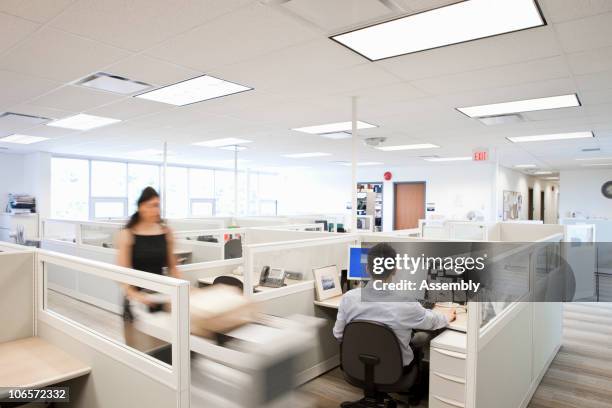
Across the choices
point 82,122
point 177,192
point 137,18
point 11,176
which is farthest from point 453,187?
point 11,176

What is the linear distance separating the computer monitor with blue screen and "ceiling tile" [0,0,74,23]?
2.47 m

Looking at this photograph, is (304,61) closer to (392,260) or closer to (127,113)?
(392,260)

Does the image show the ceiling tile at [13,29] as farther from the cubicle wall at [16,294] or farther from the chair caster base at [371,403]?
the chair caster base at [371,403]

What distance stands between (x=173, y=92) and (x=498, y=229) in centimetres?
392

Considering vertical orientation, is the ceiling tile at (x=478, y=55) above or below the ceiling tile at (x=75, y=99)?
below

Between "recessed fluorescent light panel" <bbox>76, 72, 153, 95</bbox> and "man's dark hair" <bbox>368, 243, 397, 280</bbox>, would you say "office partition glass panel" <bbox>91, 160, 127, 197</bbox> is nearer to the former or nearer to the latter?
"recessed fluorescent light panel" <bbox>76, 72, 153, 95</bbox>

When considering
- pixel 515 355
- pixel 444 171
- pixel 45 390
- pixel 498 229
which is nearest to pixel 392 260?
pixel 515 355

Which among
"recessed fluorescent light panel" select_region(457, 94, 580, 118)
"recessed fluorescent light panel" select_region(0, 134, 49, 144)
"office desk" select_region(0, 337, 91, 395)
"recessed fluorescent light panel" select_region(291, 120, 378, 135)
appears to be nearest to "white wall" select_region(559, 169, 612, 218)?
"recessed fluorescent light panel" select_region(457, 94, 580, 118)

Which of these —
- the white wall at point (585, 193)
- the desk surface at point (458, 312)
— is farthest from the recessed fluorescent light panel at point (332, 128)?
the white wall at point (585, 193)

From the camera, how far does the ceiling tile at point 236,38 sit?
6.73 feet

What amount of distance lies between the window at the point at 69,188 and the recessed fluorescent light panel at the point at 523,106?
7985 millimetres

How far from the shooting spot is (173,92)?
139 inches

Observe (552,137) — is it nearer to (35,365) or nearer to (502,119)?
(502,119)

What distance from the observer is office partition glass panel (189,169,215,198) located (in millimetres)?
10913
